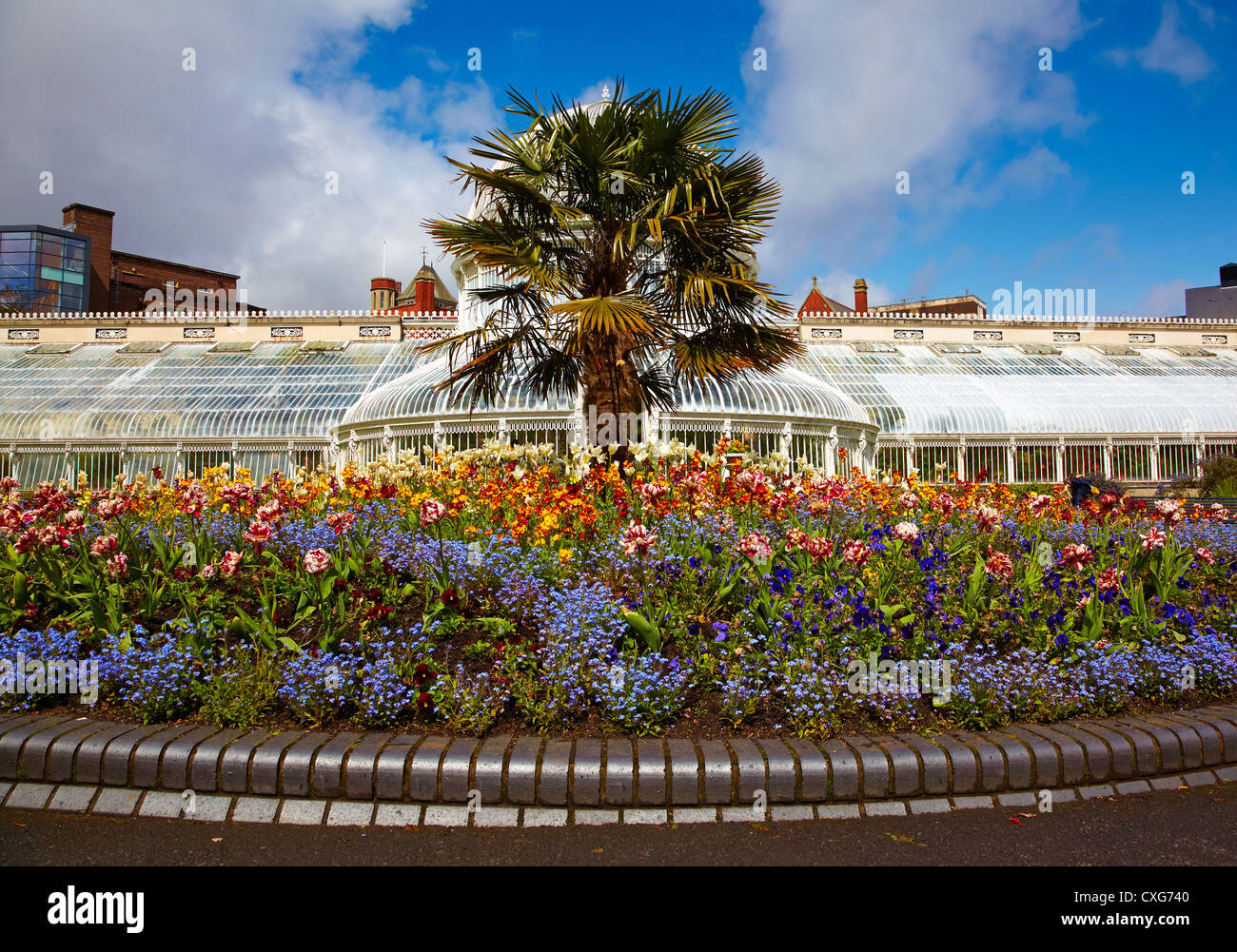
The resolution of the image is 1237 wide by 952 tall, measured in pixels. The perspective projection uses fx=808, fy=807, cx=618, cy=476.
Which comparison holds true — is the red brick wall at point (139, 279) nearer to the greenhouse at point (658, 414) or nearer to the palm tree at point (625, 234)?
the greenhouse at point (658, 414)

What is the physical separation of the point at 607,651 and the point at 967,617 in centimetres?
204

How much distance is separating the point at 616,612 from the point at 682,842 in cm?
144

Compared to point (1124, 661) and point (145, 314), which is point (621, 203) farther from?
point (145, 314)

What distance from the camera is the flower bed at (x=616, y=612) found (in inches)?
143

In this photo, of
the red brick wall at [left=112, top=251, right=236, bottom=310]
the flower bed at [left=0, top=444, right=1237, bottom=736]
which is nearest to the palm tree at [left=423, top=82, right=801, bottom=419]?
the flower bed at [left=0, top=444, right=1237, bottom=736]

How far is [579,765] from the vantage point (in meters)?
3.16

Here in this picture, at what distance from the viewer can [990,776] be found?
3.26m

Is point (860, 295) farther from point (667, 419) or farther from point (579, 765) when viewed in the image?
point (579, 765)

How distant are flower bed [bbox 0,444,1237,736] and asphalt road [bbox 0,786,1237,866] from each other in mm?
559

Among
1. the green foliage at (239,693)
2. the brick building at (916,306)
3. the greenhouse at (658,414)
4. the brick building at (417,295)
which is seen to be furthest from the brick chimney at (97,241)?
the green foliage at (239,693)

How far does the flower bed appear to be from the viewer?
364 cm

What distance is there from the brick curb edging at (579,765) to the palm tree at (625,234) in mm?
5303

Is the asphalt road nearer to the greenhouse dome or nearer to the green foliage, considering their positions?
the green foliage
